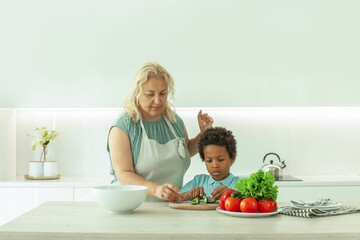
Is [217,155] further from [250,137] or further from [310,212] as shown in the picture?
[250,137]

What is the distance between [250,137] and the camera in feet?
13.5

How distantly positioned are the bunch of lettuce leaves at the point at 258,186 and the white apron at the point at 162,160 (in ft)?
2.67

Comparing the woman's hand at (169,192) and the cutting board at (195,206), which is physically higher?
the woman's hand at (169,192)

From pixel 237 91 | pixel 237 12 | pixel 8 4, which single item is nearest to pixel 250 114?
pixel 237 91

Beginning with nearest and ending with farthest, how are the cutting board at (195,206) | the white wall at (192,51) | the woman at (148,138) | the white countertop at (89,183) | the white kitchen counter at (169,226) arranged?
the white kitchen counter at (169,226), the cutting board at (195,206), the woman at (148,138), the white countertop at (89,183), the white wall at (192,51)

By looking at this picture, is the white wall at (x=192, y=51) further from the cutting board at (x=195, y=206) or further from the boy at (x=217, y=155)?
the cutting board at (x=195, y=206)

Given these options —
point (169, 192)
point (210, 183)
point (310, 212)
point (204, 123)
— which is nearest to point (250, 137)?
point (204, 123)

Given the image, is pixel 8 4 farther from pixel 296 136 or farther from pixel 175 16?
pixel 296 136

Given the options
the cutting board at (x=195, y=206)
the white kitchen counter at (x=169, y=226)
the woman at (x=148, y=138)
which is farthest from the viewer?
the woman at (x=148, y=138)

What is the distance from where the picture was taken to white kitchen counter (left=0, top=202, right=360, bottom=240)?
5.22 feet

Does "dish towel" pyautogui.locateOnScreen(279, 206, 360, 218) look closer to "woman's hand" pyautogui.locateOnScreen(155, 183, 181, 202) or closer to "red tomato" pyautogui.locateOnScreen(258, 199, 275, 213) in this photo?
"red tomato" pyautogui.locateOnScreen(258, 199, 275, 213)

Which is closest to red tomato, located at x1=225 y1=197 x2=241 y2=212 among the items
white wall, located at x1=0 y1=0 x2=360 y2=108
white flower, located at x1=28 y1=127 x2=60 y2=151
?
white wall, located at x1=0 y1=0 x2=360 y2=108

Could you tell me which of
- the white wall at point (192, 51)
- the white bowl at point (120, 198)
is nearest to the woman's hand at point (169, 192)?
the white bowl at point (120, 198)

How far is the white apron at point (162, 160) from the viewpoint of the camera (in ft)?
8.51
